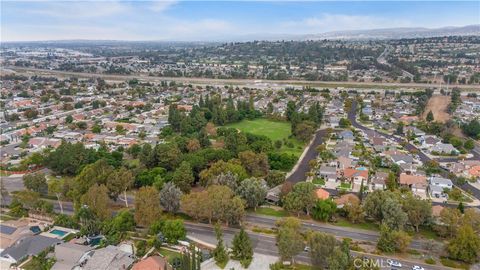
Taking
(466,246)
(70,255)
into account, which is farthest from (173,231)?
(466,246)

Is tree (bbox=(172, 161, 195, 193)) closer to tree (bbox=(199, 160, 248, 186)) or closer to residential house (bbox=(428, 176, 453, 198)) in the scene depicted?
tree (bbox=(199, 160, 248, 186))

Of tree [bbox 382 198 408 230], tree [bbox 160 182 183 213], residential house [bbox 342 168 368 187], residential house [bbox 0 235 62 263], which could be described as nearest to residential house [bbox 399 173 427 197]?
residential house [bbox 342 168 368 187]

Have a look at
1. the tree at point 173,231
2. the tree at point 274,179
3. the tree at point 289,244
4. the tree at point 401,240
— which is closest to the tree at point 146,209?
the tree at point 173,231

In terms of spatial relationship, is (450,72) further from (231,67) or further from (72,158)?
(72,158)

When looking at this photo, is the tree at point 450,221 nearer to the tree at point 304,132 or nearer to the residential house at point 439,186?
A: the residential house at point 439,186

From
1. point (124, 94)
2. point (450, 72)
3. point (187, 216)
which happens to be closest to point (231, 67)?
point (124, 94)
